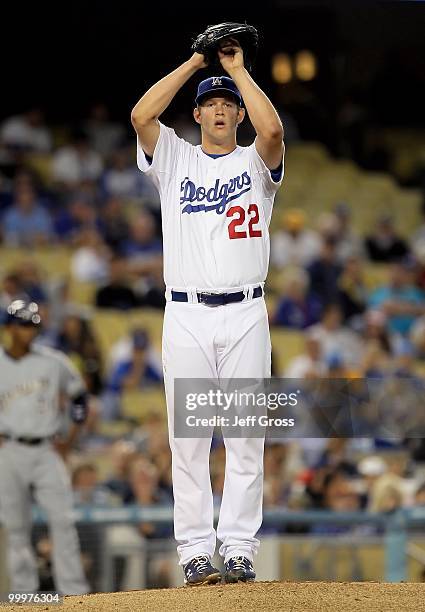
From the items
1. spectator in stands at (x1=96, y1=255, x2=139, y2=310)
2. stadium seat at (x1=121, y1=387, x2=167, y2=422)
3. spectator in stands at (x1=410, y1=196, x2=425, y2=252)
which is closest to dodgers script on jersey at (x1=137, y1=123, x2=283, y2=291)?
stadium seat at (x1=121, y1=387, x2=167, y2=422)

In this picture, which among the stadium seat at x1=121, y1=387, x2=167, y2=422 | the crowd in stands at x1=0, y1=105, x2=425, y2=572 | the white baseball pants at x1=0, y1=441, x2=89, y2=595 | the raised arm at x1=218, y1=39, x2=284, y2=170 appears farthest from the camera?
the stadium seat at x1=121, y1=387, x2=167, y2=422

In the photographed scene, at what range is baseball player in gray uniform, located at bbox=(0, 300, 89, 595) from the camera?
7.19 m

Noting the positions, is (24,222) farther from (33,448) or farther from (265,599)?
(265,599)

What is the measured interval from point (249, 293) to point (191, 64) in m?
0.87

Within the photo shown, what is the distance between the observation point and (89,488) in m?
8.00

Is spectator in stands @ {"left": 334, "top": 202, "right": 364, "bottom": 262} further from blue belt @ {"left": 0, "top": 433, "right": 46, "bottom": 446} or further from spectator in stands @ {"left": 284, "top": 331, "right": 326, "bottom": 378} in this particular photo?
blue belt @ {"left": 0, "top": 433, "right": 46, "bottom": 446}

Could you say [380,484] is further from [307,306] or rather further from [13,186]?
[13,186]

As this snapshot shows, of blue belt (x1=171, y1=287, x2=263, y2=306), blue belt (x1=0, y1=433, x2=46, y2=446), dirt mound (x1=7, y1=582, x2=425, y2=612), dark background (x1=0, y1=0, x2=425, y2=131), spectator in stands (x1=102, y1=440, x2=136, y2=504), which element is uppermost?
dark background (x1=0, y1=0, x2=425, y2=131)

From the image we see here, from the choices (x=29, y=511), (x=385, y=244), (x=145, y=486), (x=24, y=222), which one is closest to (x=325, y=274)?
(x=385, y=244)

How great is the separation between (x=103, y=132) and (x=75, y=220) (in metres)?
0.75

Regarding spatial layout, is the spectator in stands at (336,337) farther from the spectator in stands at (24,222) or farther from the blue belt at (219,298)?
the blue belt at (219,298)

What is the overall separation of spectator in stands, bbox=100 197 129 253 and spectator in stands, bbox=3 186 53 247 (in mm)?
473

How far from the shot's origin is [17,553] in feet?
23.4

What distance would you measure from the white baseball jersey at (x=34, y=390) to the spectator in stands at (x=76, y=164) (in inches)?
115
